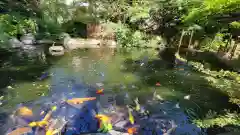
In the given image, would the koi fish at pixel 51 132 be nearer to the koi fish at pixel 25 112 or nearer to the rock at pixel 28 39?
the koi fish at pixel 25 112

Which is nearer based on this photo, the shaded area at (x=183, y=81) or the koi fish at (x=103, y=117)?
the koi fish at (x=103, y=117)

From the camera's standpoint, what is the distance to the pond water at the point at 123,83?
6.72 metres

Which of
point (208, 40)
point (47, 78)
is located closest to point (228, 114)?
point (47, 78)

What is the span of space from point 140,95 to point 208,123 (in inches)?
104

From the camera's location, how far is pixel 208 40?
54.0 ft

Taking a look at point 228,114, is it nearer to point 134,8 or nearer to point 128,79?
point 128,79

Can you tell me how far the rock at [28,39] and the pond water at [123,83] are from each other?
4.81m

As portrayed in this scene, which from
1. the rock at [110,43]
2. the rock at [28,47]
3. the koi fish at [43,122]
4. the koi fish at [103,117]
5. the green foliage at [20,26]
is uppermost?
the green foliage at [20,26]

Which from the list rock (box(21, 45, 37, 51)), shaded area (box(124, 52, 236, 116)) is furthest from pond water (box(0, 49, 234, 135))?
rock (box(21, 45, 37, 51))

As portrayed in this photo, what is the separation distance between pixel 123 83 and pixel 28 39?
35.5ft

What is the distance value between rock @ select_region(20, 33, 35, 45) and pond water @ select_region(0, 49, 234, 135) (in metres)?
4.81

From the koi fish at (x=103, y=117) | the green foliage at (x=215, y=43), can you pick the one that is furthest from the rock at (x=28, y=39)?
the green foliage at (x=215, y=43)

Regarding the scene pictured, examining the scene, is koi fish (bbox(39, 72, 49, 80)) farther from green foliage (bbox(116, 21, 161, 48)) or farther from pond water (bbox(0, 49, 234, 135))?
green foliage (bbox(116, 21, 161, 48))

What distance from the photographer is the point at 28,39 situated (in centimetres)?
1548
